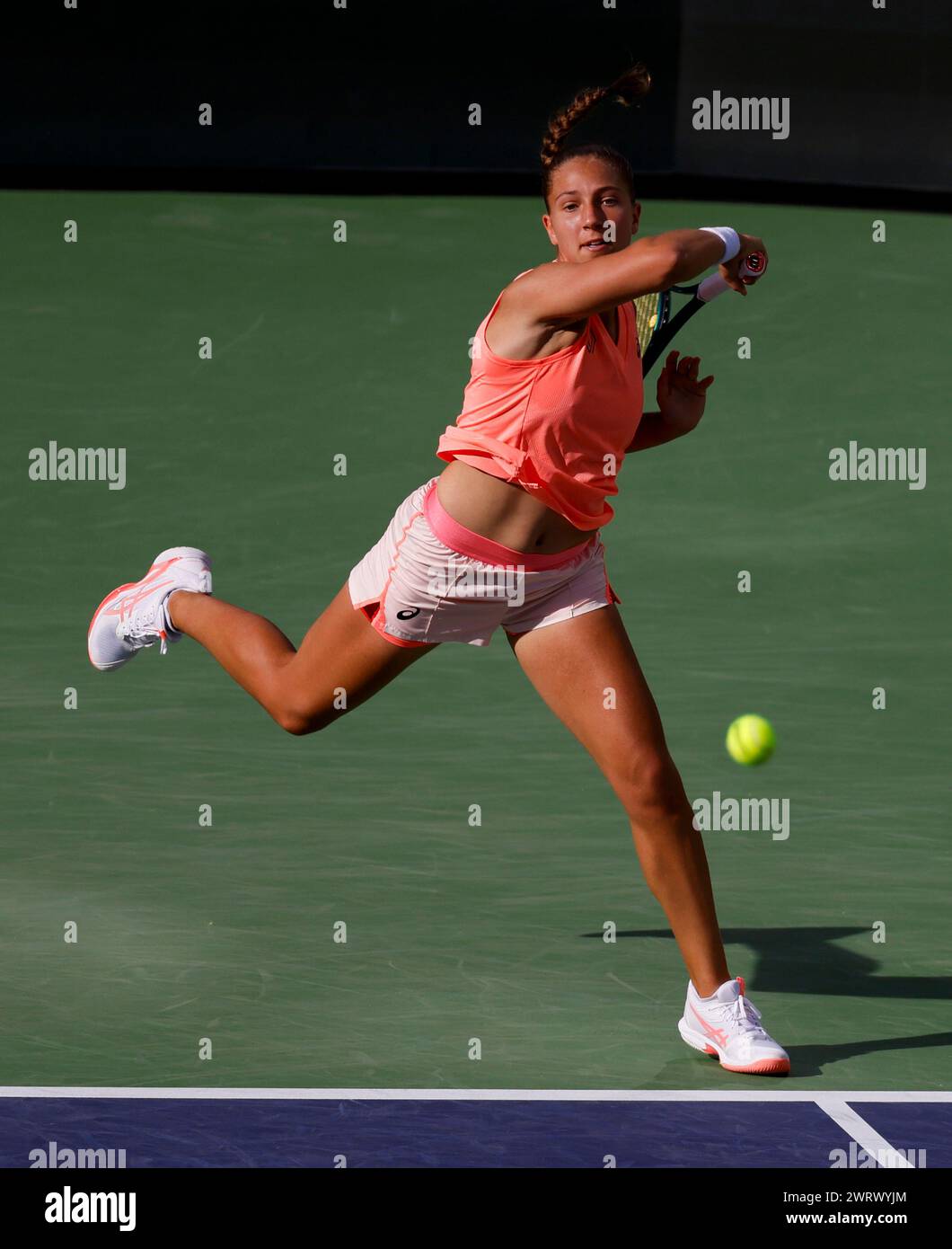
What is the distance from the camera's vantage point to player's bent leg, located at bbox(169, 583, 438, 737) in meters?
5.86

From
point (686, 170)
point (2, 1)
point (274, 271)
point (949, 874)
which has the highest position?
point (2, 1)

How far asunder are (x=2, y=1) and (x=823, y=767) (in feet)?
40.1

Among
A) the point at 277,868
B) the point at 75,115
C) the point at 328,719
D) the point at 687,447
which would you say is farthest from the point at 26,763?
the point at 75,115

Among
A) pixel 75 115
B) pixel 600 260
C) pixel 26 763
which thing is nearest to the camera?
pixel 600 260

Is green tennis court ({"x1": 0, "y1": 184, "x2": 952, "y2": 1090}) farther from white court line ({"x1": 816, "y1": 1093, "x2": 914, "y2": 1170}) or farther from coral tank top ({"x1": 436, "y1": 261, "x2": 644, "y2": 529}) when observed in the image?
coral tank top ({"x1": 436, "y1": 261, "x2": 644, "y2": 529})

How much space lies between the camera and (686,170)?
17953 millimetres

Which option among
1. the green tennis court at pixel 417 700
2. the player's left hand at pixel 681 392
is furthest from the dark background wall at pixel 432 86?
the player's left hand at pixel 681 392

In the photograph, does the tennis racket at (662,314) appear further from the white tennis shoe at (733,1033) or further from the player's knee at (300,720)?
the white tennis shoe at (733,1033)

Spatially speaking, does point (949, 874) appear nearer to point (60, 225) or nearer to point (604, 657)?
point (604, 657)

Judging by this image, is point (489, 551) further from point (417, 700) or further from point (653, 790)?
point (417, 700)

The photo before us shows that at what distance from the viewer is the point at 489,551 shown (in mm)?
5566

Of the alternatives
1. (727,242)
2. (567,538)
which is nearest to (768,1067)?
(567,538)

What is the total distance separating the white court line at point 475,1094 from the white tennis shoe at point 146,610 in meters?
1.92

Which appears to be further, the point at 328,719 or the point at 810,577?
the point at 810,577
